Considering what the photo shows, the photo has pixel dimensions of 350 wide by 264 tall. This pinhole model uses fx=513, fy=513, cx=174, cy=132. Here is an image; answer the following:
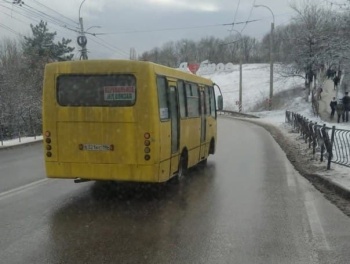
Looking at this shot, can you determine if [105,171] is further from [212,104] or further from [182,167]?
[212,104]

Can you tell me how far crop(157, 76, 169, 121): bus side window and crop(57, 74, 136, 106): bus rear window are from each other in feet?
1.78

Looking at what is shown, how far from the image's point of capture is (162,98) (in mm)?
9719

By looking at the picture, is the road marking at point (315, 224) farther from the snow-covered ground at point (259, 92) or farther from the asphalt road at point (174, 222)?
the snow-covered ground at point (259, 92)

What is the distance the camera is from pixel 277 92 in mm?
74625

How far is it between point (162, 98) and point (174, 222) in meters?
2.90

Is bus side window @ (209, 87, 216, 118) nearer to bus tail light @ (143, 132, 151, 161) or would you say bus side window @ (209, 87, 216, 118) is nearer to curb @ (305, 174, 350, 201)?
curb @ (305, 174, 350, 201)

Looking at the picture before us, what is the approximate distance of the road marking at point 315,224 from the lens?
6605 millimetres

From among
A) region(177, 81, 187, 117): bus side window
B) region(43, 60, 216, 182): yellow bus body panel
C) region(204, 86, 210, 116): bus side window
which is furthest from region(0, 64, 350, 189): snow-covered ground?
region(43, 60, 216, 182): yellow bus body panel

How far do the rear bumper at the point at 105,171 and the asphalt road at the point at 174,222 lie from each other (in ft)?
1.46

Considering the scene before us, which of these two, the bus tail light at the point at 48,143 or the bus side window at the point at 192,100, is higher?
the bus side window at the point at 192,100

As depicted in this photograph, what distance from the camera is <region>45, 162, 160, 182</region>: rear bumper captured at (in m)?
9.19

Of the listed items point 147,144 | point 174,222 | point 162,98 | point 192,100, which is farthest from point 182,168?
point 174,222

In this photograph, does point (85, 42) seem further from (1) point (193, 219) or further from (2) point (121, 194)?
(1) point (193, 219)

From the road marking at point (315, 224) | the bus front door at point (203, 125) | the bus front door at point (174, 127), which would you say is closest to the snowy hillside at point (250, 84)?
the bus front door at point (203, 125)
